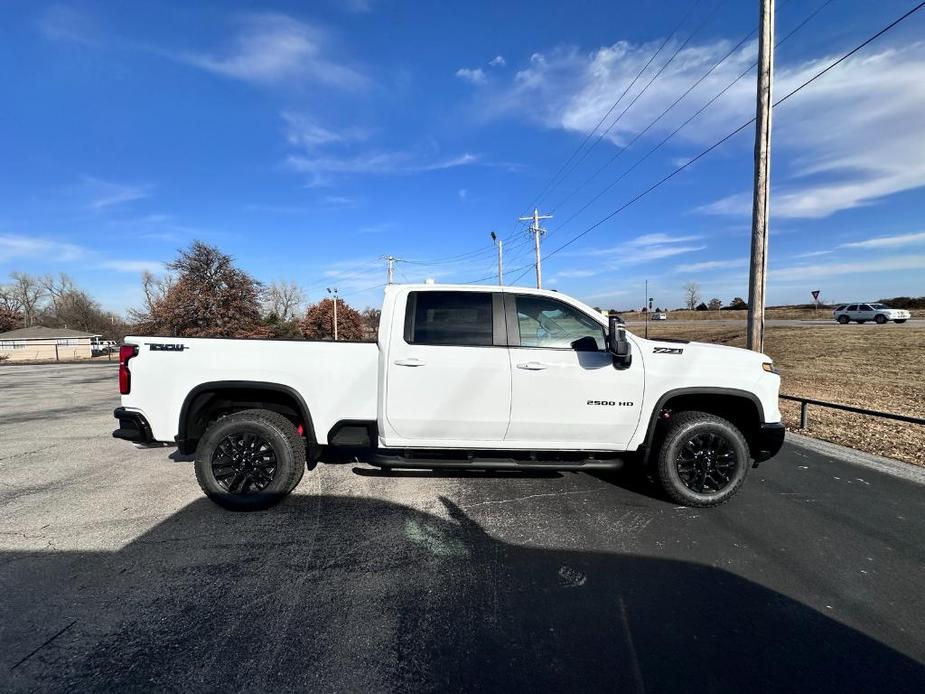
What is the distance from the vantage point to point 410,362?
12.4ft

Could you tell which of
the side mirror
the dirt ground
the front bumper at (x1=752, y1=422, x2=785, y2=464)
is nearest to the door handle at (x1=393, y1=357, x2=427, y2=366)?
the side mirror

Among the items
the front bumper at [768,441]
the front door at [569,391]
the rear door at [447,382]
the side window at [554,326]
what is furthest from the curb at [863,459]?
the rear door at [447,382]

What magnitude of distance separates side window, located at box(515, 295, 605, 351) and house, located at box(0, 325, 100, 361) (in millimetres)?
52591

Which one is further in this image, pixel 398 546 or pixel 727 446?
pixel 727 446

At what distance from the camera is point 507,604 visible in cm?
261

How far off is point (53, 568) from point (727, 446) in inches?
208

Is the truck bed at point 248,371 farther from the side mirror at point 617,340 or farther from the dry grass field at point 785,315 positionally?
the dry grass field at point 785,315

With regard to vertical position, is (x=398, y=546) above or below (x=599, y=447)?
below

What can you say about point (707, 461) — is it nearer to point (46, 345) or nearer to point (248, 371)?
point (248, 371)

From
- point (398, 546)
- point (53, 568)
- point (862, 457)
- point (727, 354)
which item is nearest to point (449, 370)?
point (398, 546)

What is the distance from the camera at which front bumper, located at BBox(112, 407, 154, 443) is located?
12.4 feet

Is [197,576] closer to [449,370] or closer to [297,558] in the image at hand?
[297,558]

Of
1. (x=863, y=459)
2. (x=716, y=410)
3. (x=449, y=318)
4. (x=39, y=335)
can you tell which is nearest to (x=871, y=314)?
(x=863, y=459)

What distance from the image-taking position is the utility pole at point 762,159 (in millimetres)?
8203
